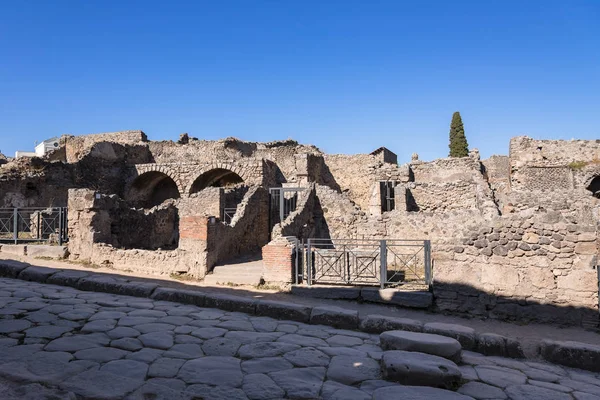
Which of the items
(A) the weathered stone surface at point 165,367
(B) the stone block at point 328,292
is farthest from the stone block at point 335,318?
(B) the stone block at point 328,292

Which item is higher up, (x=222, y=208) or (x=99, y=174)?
(x=99, y=174)

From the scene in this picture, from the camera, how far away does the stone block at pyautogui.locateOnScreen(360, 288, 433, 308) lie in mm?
7875

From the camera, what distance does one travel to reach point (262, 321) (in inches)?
178

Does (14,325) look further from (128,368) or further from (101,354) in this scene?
(128,368)

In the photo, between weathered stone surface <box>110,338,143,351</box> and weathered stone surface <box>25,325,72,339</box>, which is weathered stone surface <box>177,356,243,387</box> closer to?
weathered stone surface <box>110,338,143,351</box>

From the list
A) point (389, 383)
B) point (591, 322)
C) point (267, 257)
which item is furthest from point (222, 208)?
point (389, 383)

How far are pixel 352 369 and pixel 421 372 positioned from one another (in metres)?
0.54

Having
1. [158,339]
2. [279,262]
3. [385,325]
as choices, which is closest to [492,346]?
[385,325]

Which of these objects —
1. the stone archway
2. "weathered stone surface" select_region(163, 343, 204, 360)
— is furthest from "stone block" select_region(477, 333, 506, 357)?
the stone archway

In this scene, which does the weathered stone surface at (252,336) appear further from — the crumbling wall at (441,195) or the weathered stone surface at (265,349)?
the crumbling wall at (441,195)

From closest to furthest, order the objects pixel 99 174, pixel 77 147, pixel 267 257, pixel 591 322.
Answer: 1. pixel 591 322
2. pixel 267 257
3. pixel 99 174
4. pixel 77 147

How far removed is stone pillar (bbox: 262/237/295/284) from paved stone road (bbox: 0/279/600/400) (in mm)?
4847

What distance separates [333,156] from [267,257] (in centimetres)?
1655

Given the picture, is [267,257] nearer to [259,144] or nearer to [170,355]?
[170,355]
